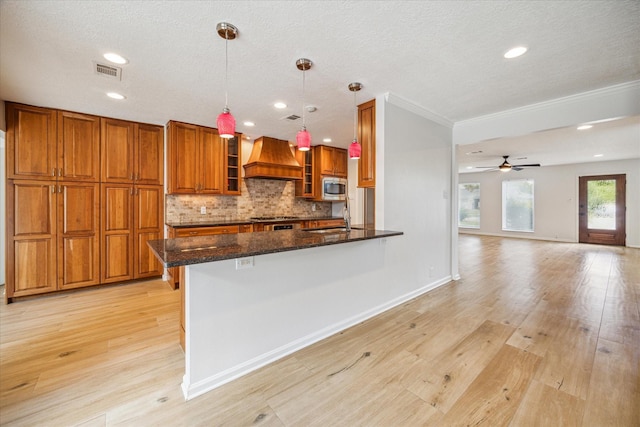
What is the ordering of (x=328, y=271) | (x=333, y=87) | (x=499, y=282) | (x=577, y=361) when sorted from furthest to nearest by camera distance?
(x=499, y=282) → (x=333, y=87) → (x=328, y=271) → (x=577, y=361)

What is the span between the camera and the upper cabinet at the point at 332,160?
18.2 ft

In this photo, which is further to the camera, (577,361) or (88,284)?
(88,284)

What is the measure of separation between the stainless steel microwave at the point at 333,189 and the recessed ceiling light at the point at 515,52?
3642 mm

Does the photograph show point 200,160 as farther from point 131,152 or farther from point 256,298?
point 256,298

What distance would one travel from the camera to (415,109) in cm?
334

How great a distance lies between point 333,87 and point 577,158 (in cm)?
803

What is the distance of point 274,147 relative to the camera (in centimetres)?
485

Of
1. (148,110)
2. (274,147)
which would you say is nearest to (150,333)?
(148,110)

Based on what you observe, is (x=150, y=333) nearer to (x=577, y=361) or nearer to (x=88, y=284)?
(x=88, y=284)

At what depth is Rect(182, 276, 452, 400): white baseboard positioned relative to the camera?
1.71 meters

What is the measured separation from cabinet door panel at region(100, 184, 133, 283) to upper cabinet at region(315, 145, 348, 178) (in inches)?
133

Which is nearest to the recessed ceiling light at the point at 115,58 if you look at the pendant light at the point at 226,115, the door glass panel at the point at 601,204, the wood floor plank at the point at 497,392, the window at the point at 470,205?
the pendant light at the point at 226,115

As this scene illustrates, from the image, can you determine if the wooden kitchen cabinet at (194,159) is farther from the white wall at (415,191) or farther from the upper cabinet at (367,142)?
the white wall at (415,191)

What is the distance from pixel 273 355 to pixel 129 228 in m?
3.20
